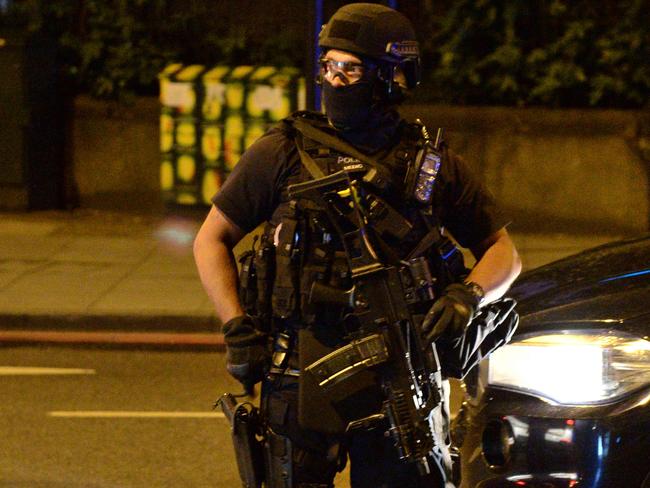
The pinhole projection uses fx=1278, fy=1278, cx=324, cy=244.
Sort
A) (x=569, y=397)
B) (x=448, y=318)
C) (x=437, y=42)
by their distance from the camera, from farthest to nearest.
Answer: (x=437, y=42), (x=569, y=397), (x=448, y=318)

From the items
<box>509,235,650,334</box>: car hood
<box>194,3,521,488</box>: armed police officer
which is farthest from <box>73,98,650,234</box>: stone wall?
<box>194,3,521,488</box>: armed police officer

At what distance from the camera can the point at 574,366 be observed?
13.0ft

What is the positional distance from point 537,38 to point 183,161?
11.7 ft

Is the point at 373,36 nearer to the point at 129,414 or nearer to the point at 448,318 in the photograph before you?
the point at 448,318

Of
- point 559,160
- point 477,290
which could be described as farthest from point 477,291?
point 559,160

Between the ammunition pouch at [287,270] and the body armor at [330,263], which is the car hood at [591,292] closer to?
the body armor at [330,263]

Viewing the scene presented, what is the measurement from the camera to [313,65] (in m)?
9.22

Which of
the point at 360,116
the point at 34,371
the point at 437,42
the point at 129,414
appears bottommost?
the point at 34,371

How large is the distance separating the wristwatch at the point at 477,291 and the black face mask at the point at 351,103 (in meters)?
0.53

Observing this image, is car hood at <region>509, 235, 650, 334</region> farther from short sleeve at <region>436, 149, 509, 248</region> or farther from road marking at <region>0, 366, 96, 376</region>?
road marking at <region>0, 366, 96, 376</region>

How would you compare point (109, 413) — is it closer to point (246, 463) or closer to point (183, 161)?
point (246, 463)

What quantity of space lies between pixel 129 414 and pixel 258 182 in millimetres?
3322

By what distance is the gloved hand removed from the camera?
3426 mm

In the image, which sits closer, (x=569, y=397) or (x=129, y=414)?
(x=569, y=397)
